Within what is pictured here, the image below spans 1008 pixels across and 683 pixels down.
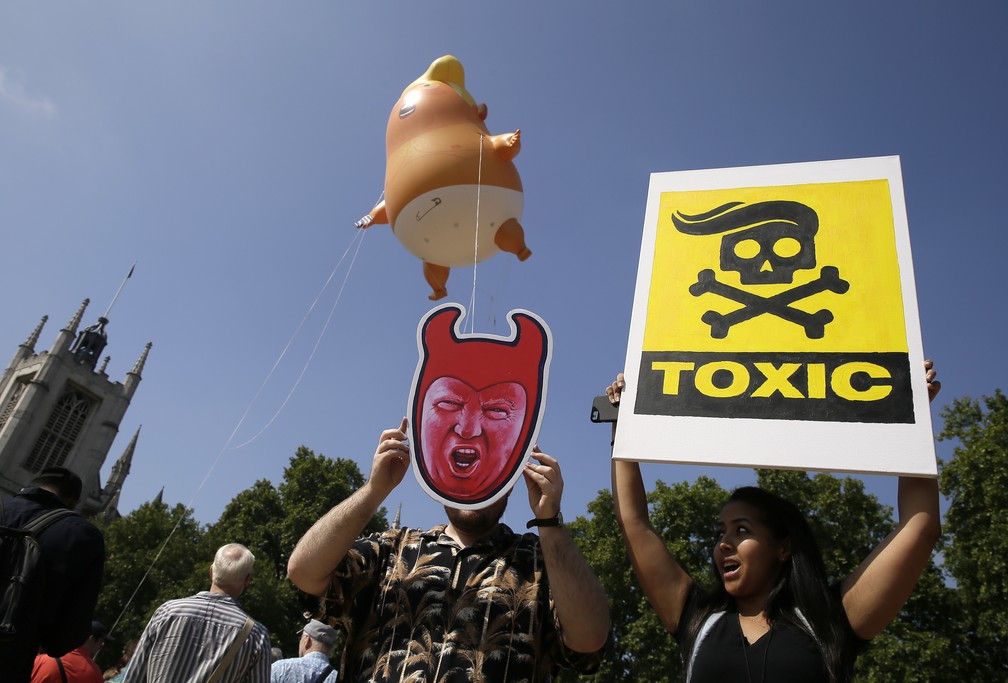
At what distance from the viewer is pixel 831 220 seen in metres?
2.97

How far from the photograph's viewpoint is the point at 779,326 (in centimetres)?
271

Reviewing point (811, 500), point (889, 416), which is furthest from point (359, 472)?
point (889, 416)

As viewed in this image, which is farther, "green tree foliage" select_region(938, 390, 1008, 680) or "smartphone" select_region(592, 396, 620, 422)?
"green tree foliage" select_region(938, 390, 1008, 680)

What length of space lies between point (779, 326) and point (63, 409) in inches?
2860

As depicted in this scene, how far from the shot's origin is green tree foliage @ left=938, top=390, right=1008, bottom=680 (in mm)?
15742

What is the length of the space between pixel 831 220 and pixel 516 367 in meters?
1.45

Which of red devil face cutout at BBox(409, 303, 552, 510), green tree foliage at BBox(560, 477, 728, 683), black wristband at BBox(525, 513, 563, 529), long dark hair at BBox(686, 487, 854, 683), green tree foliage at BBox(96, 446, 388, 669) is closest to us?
long dark hair at BBox(686, 487, 854, 683)

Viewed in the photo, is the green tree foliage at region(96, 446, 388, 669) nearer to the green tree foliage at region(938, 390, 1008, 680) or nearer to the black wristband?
the green tree foliage at region(938, 390, 1008, 680)

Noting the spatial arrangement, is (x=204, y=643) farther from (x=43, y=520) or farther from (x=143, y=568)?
(x=143, y=568)

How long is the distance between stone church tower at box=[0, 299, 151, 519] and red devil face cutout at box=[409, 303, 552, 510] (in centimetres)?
6755

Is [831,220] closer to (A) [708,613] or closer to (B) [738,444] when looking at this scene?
(B) [738,444]

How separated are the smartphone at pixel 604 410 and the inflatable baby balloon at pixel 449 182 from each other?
3052 millimetres

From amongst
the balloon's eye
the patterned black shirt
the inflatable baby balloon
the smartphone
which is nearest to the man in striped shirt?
the patterned black shirt

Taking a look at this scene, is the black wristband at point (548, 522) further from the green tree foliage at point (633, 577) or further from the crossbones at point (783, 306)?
the green tree foliage at point (633, 577)
